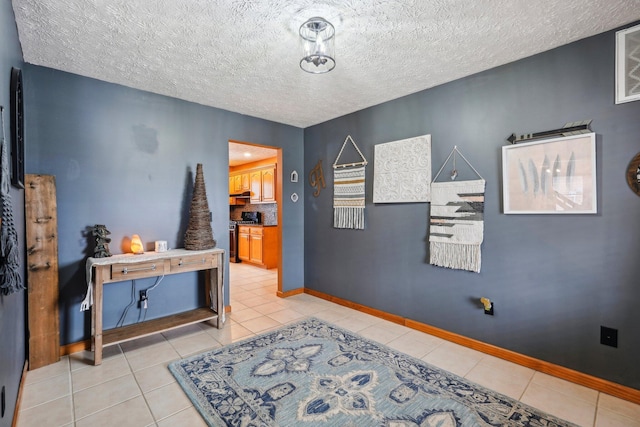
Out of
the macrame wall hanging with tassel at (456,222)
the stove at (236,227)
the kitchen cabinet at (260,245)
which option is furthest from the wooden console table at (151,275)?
the stove at (236,227)

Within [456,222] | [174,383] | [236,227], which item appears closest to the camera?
[174,383]

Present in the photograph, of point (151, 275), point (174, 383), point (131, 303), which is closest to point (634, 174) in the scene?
point (174, 383)

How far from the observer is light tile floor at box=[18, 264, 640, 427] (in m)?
1.81

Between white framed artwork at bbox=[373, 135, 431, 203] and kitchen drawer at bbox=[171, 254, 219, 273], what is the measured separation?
1910 mm

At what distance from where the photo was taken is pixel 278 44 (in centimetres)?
217

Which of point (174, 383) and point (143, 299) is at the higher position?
point (143, 299)

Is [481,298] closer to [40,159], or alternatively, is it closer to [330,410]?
[330,410]

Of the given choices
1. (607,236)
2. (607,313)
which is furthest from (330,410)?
(607,236)

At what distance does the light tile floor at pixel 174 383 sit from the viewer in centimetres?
181

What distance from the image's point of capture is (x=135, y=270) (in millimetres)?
2584

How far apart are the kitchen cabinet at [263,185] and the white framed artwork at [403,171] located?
336 centimetres

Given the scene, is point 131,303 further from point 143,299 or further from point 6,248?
point 6,248

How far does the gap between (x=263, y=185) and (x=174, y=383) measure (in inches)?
192

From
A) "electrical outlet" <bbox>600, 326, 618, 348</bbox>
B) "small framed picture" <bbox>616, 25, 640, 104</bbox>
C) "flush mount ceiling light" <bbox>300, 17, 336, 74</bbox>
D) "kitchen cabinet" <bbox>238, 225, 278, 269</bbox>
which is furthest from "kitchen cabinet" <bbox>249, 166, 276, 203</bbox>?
"electrical outlet" <bbox>600, 326, 618, 348</bbox>
